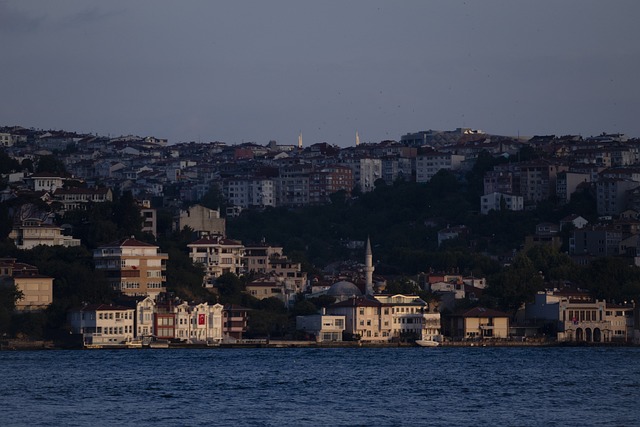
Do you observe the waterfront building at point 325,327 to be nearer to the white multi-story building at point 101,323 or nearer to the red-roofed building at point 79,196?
the white multi-story building at point 101,323

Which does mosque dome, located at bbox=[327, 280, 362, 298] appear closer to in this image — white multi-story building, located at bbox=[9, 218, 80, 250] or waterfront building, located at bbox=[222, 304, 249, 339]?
waterfront building, located at bbox=[222, 304, 249, 339]

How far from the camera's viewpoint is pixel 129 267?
7494 cm

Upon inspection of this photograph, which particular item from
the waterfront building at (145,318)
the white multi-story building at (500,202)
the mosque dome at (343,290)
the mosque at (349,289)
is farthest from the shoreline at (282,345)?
the white multi-story building at (500,202)

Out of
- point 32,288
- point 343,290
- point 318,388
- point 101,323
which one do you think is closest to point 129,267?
point 32,288

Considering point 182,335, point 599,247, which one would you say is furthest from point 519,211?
point 182,335

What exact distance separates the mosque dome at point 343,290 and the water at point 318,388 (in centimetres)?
955

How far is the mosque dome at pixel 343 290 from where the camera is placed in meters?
77.6

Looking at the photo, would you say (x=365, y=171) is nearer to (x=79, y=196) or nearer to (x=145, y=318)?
(x=79, y=196)

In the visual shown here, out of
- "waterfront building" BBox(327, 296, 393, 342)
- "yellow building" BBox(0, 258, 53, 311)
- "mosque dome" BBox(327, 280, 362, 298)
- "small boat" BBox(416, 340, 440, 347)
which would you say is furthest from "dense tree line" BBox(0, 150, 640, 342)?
"small boat" BBox(416, 340, 440, 347)

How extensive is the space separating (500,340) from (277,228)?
32.5 m

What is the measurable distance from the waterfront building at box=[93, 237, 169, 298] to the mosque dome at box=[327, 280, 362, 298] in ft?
24.1

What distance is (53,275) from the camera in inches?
2844

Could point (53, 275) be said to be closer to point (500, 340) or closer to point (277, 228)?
point (500, 340)

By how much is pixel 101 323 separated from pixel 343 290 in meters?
12.7
